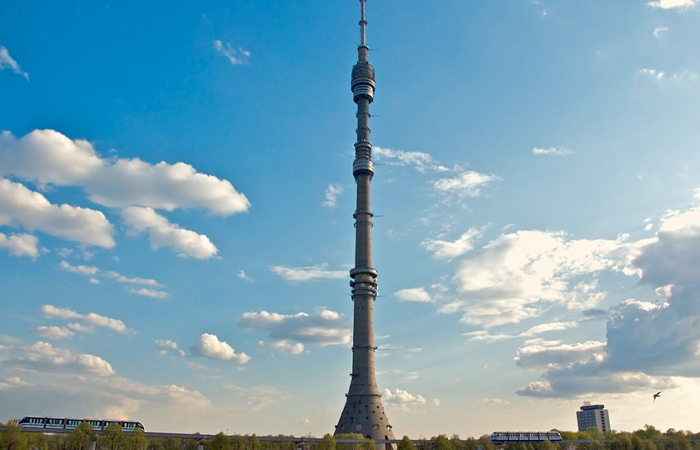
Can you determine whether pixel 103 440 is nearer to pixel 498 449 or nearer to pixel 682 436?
pixel 498 449

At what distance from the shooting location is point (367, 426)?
169125 millimetres

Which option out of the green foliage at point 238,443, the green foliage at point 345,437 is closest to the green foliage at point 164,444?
the green foliage at point 238,443

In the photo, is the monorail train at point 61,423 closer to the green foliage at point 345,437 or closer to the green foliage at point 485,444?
the green foliage at point 345,437

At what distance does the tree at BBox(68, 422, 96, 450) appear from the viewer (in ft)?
430

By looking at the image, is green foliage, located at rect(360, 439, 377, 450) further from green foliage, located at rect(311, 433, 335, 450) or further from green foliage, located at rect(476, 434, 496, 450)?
green foliage, located at rect(476, 434, 496, 450)

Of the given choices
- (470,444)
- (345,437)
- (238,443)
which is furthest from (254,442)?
(470,444)

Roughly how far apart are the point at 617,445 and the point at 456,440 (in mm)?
45006

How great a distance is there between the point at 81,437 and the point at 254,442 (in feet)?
125

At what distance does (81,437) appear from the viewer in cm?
13112

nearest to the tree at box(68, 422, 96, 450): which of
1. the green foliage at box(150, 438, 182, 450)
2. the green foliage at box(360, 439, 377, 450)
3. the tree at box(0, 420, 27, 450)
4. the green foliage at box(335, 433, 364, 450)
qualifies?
the tree at box(0, 420, 27, 450)

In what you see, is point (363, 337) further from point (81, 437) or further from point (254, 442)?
point (81, 437)

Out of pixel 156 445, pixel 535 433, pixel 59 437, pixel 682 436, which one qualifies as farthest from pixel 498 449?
pixel 59 437

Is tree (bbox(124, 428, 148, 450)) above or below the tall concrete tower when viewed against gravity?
below

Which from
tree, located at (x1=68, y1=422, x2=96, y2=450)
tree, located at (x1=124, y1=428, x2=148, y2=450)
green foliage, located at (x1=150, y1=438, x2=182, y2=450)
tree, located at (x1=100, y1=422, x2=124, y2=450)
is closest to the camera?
tree, located at (x1=68, y1=422, x2=96, y2=450)
